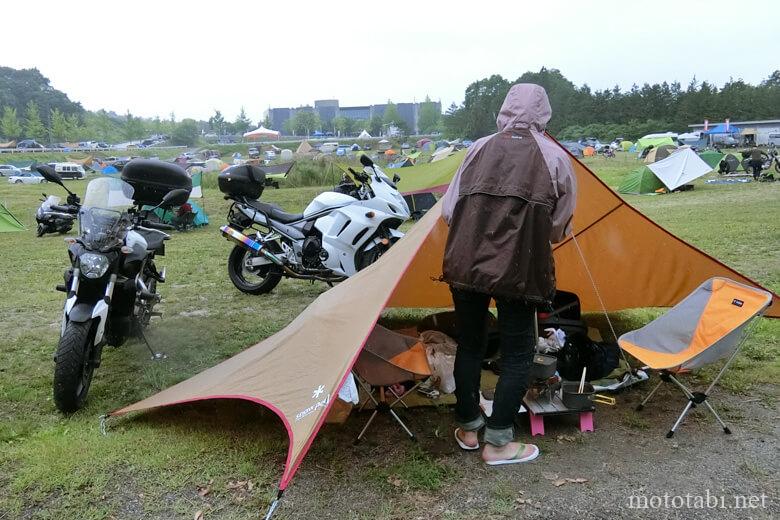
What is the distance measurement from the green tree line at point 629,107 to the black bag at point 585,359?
61.9m

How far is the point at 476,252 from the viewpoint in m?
2.51

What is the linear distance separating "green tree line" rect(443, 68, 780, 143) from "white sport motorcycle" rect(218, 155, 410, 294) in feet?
196

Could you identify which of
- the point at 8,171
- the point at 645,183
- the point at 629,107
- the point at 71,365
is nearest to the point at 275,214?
the point at 71,365

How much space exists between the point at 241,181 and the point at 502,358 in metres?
4.17

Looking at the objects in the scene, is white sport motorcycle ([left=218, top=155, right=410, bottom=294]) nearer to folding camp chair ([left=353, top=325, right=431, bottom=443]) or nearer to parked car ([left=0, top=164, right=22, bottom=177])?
folding camp chair ([left=353, top=325, right=431, bottom=443])

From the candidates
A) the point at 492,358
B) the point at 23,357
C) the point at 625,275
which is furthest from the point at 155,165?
the point at 625,275

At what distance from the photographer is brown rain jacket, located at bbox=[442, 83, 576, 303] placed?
2441mm

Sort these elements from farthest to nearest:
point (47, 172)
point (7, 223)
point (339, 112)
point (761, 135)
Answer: point (339, 112) → point (761, 135) → point (7, 223) → point (47, 172)

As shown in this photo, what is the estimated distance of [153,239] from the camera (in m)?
4.34

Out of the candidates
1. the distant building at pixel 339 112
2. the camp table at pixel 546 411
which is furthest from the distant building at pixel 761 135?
the distant building at pixel 339 112

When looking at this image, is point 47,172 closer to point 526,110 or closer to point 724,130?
point 526,110

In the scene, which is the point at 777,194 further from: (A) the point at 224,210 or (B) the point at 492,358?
(A) the point at 224,210

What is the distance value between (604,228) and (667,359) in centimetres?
117

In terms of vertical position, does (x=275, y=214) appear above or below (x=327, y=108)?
below
